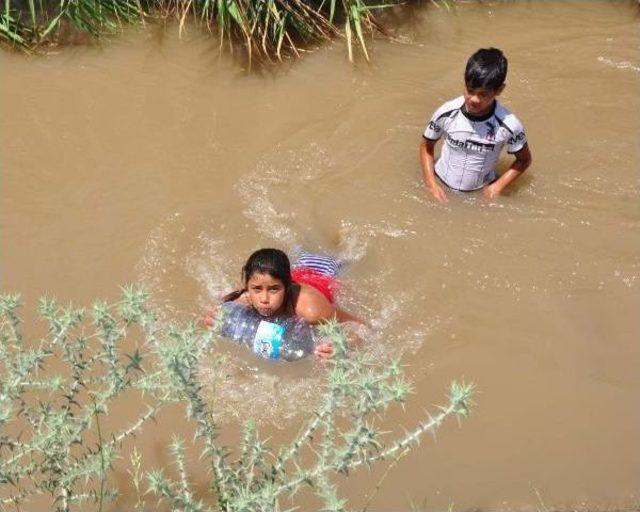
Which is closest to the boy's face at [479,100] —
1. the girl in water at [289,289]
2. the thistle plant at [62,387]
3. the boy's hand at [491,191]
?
the boy's hand at [491,191]

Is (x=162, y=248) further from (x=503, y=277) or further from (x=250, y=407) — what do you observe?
(x=503, y=277)

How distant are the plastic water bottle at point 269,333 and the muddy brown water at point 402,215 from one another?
119 millimetres

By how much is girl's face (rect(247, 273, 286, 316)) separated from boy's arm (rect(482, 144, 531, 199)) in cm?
146

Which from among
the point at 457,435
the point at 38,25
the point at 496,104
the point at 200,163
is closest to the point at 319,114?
the point at 200,163

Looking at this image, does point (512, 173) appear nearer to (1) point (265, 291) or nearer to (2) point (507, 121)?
(2) point (507, 121)

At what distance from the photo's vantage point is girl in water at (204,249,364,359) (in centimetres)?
350

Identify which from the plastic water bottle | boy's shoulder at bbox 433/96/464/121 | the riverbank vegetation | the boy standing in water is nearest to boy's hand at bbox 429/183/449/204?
the boy standing in water

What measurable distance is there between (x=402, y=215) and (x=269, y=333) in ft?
3.91

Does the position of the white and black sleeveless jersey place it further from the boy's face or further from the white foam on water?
the white foam on water

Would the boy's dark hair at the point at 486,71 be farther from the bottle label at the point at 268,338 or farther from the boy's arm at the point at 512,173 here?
the bottle label at the point at 268,338

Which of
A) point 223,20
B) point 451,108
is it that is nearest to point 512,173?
point 451,108

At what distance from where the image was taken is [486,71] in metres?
3.70

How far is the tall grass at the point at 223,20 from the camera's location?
16.5 feet

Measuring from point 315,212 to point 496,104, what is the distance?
3.84 feet
